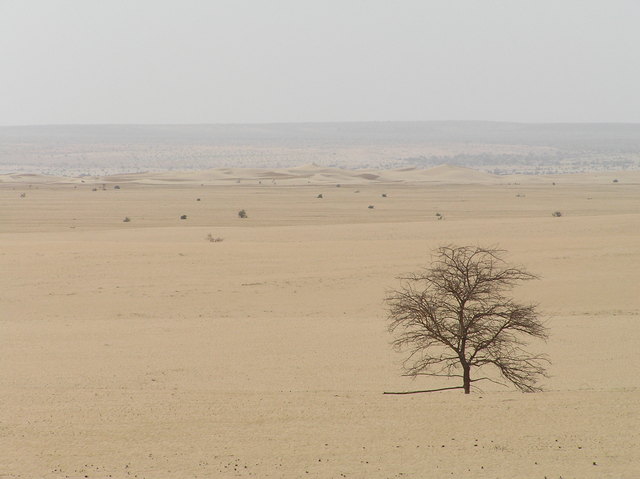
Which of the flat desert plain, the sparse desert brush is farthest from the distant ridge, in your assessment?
the sparse desert brush

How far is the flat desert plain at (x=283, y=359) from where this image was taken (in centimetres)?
920

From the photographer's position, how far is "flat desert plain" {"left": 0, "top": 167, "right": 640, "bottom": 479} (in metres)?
9.20

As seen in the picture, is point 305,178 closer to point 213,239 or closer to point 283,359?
point 213,239

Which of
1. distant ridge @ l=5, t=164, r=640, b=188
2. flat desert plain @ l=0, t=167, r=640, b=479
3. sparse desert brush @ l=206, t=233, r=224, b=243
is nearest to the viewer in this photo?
flat desert plain @ l=0, t=167, r=640, b=479

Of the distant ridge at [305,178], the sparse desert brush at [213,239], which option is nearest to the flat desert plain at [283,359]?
the sparse desert brush at [213,239]

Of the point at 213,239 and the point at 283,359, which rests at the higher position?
the point at 283,359

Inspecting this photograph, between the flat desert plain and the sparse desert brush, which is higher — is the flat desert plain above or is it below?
A: above

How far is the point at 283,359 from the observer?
1595 cm

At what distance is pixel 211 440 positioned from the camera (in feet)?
32.0

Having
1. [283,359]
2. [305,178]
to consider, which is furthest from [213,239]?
[305,178]

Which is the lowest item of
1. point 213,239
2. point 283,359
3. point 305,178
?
point 305,178

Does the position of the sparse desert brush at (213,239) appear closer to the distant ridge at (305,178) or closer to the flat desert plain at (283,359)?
the flat desert plain at (283,359)

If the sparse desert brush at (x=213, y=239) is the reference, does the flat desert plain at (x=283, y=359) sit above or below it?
above

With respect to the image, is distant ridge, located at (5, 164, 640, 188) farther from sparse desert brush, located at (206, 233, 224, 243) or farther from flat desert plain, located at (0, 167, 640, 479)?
sparse desert brush, located at (206, 233, 224, 243)
